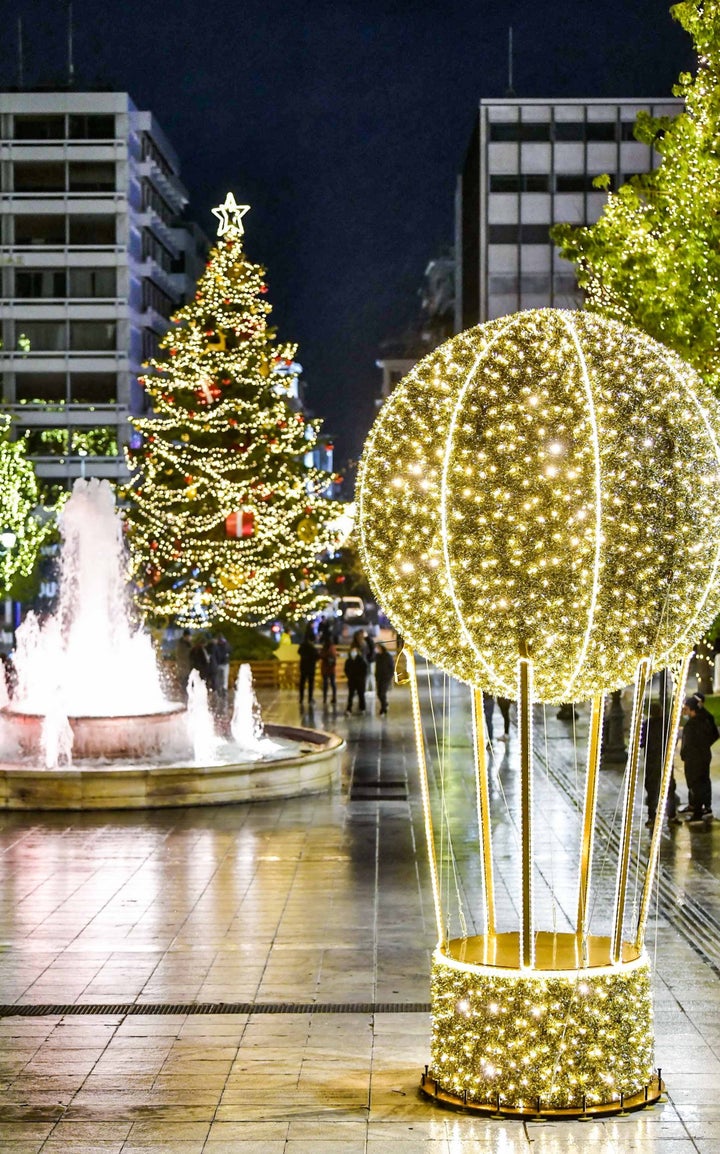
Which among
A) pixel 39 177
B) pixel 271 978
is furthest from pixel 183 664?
pixel 39 177

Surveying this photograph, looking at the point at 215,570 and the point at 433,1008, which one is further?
the point at 215,570

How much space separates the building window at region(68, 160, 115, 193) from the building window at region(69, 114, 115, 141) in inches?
48.8

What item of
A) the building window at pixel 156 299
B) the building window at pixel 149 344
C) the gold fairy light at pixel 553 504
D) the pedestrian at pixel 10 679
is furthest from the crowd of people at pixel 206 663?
the building window at pixel 156 299

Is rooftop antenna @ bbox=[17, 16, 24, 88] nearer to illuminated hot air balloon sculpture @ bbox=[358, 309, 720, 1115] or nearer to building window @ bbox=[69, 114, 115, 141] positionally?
building window @ bbox=[69, 114, 115, 141]

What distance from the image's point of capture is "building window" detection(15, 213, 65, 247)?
303 feet

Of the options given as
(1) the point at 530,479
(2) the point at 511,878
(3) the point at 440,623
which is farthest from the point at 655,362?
(2) the point at 511,878

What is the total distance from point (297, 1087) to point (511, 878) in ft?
24.3

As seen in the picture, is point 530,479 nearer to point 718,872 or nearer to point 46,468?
point 718,872

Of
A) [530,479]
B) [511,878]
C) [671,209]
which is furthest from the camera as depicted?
[671,209]

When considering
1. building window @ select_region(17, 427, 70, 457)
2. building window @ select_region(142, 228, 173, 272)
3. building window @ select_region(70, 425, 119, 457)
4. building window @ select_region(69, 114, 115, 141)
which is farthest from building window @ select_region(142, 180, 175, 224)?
building window @ select_region(17, 427, 70, 457)

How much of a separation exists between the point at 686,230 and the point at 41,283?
2834 inches

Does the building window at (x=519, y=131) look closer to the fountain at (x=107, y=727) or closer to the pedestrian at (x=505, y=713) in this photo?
the fountain at (x=107, y=727)

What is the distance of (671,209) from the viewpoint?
24625mm

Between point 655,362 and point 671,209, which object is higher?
point 671,209
